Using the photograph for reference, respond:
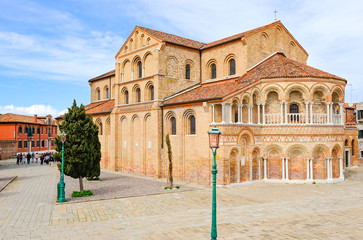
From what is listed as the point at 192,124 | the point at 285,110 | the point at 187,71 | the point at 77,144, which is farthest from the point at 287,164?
the point at 77,144

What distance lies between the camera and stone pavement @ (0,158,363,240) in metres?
10.9

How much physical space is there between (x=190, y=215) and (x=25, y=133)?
54.1 metres

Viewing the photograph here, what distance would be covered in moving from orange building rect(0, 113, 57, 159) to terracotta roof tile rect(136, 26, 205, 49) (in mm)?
36924

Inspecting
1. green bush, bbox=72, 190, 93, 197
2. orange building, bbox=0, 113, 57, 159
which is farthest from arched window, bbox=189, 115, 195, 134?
orange building, bbox=0, 113, 57, 159

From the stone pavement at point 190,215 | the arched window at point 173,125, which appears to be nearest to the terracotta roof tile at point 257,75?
the arched window at point 173,125

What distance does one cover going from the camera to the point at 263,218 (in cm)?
1287

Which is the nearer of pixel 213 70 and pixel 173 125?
pixel 173 125

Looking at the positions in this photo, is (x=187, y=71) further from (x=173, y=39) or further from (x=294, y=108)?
(x=294, y=108)

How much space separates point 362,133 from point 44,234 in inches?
A: 1604

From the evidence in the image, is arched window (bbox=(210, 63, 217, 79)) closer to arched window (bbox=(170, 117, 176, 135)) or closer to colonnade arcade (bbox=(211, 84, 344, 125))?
colonnade arcade (bbox=(211, 84, 344, 125))

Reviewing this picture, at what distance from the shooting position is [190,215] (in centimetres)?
1344

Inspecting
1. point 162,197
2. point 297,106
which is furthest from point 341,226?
point 297,106

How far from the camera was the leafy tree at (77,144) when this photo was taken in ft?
57.5

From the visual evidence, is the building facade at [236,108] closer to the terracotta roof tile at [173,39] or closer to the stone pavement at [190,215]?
the terracotta roof tile at [173,39]
